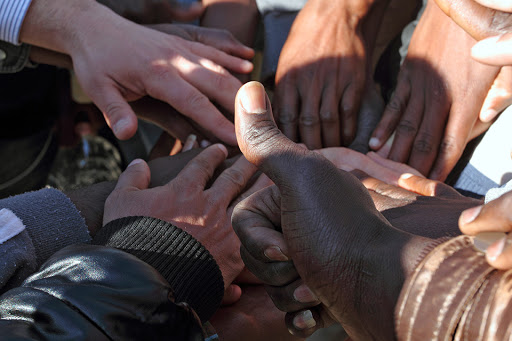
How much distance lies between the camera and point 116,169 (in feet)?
6.81

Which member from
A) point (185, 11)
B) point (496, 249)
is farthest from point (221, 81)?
point (496, 249)

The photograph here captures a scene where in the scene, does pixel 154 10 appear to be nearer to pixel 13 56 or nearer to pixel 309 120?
pixel 13 56

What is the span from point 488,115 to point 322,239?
77 cm

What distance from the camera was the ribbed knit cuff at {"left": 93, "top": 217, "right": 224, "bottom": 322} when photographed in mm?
836

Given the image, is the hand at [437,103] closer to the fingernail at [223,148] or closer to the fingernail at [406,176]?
the fingernail at [406,176]

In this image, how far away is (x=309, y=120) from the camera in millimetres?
1243

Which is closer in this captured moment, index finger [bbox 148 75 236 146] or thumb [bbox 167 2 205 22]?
index finger [bbox 148 75 236 146]

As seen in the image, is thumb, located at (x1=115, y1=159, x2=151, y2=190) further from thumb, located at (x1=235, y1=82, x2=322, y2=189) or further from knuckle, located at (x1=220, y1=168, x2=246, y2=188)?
thumb, located at (x1=235, y1=82, x2=322, y2=189)

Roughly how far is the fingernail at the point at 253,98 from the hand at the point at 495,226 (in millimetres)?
340

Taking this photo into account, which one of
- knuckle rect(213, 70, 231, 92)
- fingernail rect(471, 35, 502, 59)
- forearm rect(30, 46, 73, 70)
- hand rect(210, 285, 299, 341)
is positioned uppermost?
fingernail rect(471, 35, 502, 59)

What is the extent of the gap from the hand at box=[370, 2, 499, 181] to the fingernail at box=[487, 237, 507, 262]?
70cm

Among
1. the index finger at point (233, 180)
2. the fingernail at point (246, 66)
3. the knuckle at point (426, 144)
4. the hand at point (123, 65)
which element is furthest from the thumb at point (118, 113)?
the knuckle at point (426, 144)

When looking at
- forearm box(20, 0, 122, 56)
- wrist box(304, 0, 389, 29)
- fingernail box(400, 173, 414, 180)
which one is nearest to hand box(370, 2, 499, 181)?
fingernail box(400, 173, 414, 180)

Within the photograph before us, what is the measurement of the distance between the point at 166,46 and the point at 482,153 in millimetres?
913
